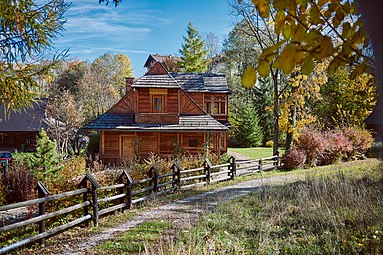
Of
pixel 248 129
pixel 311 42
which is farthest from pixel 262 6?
pixel 248 129

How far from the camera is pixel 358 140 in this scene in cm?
2484

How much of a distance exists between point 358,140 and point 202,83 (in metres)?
13.5

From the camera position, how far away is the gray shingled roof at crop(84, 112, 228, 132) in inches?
953

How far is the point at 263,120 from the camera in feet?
141

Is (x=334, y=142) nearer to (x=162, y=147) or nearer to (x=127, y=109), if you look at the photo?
(x=162, y=147)

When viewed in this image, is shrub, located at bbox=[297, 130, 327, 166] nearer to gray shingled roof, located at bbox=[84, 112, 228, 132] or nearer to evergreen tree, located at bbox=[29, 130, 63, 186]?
gray shingled roof, located at bbox=[84, 112, 228, 132]

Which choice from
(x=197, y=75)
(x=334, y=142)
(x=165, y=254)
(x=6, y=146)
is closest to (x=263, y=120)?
(x=197, y=75)

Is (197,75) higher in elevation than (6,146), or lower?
higher

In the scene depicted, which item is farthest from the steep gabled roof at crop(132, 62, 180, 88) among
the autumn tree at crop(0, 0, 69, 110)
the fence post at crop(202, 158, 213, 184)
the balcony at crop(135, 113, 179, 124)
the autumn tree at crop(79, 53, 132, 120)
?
the autumn tree at crop(79, 53, 132, 120)

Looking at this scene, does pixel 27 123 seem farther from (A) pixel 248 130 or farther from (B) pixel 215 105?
(A) pixel 248 130

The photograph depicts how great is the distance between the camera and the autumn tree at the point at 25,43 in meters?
9.34

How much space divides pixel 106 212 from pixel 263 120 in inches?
1406

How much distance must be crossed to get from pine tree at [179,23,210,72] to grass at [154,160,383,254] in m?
39.5

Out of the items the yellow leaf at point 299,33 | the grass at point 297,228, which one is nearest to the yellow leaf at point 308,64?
the yellow leaf at point 299,33
